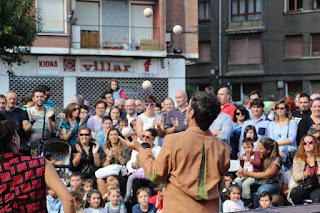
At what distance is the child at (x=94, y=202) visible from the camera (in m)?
9.29

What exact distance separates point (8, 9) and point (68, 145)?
27.9ft

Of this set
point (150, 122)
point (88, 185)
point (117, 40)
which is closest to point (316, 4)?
point (117, 40)

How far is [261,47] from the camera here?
3803 centimetres

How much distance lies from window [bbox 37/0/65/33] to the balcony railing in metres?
1.08

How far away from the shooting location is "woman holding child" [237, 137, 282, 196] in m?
9.94

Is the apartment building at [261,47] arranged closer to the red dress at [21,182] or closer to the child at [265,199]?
the child at [265,199]

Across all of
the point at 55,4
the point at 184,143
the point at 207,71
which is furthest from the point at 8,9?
the point at 207,71

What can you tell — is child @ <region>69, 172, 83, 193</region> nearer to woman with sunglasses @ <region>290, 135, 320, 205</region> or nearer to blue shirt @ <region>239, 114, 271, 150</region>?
blue shirt @ <region>239, 114, 271, 150</region>

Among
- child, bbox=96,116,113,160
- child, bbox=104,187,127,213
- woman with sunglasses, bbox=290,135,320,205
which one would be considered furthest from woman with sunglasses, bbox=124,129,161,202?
woman with sunglasses, bbox=290,135,320,205

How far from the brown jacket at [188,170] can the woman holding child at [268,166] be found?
16.7 feet

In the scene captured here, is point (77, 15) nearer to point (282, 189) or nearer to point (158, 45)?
point (158, 45)

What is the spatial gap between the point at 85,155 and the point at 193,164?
19.7 feet

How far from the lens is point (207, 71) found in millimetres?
39281

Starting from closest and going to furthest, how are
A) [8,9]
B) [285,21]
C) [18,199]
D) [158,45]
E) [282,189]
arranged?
[18,199] → [282,189] → [8,9] → [158,45] → [285,21]
